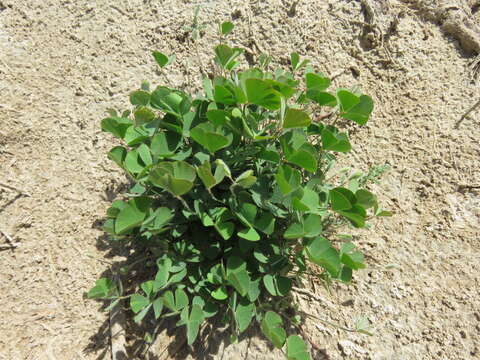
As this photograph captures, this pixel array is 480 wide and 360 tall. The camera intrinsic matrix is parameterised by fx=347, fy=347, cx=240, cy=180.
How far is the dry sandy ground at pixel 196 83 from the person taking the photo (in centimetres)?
163

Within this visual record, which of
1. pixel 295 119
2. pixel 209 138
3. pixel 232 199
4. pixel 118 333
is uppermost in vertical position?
pixel 295 119

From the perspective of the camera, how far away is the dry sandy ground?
163 cm

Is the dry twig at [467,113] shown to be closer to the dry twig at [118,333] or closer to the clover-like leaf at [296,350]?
the clover-like leaf at [296,350]

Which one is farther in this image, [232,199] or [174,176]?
[232,199]

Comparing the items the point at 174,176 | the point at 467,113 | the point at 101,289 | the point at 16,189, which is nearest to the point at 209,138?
the point at 174,176

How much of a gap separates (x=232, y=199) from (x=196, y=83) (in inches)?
44.0

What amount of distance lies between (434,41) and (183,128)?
1.84 meters

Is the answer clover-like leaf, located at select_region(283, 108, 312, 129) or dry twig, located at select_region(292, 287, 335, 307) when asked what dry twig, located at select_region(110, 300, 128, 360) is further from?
clover-like leaf, located at select_region(283, 108, 312, 129)

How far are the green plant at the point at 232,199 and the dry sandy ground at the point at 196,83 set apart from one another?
370mm

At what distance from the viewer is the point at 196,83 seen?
7.05 feet

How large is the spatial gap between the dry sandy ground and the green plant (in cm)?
37

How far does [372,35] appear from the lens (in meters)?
2.22

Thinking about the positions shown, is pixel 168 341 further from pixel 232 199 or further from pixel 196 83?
pixel 196 83

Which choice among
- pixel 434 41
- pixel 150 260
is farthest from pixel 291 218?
pixel 434 41
